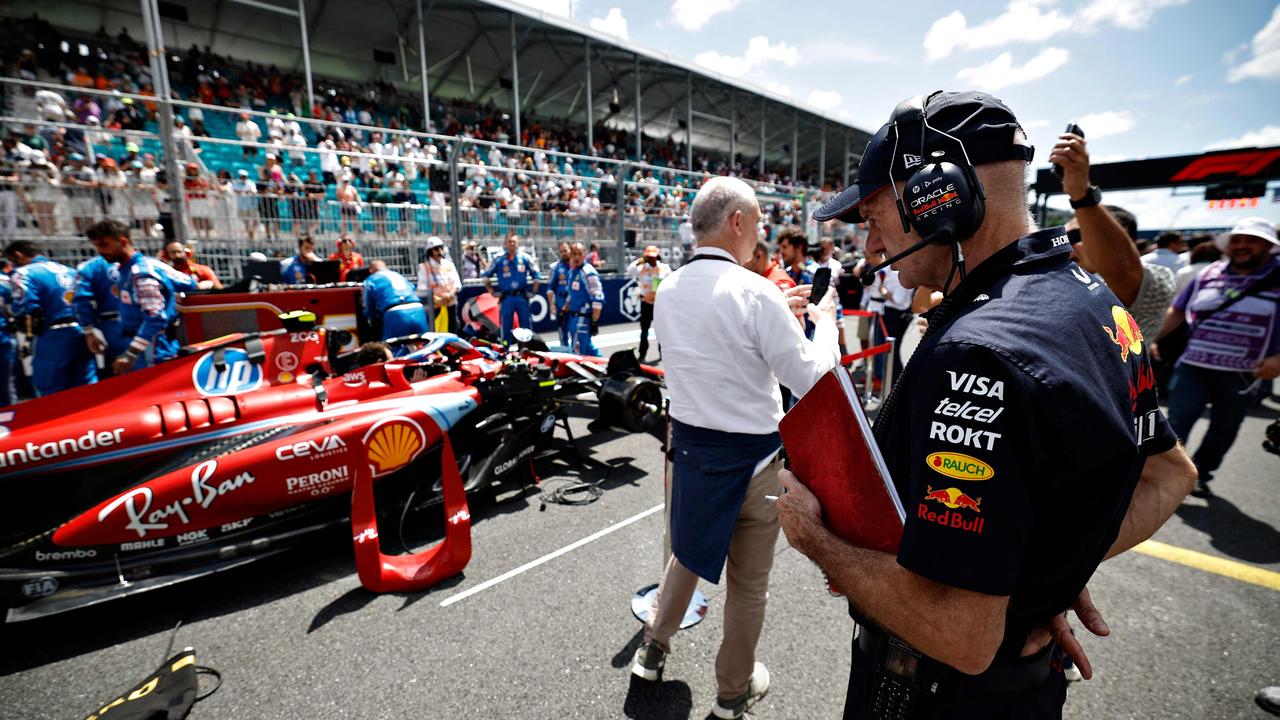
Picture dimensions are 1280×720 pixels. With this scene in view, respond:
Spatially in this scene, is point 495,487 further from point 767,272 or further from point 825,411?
point 825,411

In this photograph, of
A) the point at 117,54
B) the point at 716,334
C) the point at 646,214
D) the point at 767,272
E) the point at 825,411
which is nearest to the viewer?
the point at 825,411

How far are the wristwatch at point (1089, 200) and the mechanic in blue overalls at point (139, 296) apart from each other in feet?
21.7

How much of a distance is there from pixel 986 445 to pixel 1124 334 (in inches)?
17.2

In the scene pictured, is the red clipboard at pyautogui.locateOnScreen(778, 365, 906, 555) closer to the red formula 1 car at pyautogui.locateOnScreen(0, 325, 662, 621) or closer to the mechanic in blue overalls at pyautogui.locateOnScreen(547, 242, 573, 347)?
the red formula 1 car at pyautogui.locateOnScreen(0, 325, 662, 621)

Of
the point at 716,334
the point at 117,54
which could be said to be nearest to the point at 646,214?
the point at 716,334

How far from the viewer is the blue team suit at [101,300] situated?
535 cm

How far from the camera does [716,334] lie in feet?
6.33

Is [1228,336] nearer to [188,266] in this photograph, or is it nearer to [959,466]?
[959,466]

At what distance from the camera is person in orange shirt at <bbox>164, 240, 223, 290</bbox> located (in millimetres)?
6500

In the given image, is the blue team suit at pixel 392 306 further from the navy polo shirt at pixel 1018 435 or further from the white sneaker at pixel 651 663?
the navy polo shirt at pixel 1018 435

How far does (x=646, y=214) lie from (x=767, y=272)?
8746 mm

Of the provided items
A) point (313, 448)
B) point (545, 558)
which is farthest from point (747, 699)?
point (313, 448)

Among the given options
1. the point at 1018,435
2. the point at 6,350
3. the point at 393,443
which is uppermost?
the point at 1018,435

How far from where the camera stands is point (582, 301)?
839 centimetres
